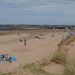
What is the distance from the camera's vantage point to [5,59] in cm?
1038

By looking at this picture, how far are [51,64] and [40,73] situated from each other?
1797mm

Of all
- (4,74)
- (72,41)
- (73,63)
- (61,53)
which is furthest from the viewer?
(72,41)

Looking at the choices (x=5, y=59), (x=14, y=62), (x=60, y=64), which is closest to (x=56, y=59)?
(x=60, y=64)

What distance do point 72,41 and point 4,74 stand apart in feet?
24.7

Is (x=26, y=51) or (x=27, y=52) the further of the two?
(x=26, y=51)

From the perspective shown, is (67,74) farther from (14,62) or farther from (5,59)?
(5,59)

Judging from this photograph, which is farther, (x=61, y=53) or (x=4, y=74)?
(x=61, y=53)

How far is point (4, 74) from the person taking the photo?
4.47m

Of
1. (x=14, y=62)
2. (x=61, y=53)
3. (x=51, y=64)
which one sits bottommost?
(x=14, y=62)

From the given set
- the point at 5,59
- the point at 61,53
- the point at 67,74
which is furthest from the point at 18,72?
Answer: the point at 5,59

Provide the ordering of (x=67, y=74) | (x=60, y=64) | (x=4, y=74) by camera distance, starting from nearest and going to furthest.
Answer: (x=67, y=74) < (x=4, y=74) < (x=60, y=64)

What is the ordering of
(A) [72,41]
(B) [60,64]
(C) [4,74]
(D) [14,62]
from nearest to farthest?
(C) [4,74] < (B) [60,64] < (D) [14,62] < (A) [72,41]

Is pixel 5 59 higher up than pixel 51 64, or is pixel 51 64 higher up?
pixel 51 64

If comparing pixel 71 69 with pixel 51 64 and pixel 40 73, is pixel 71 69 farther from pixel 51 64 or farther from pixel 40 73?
pixel 51 64
